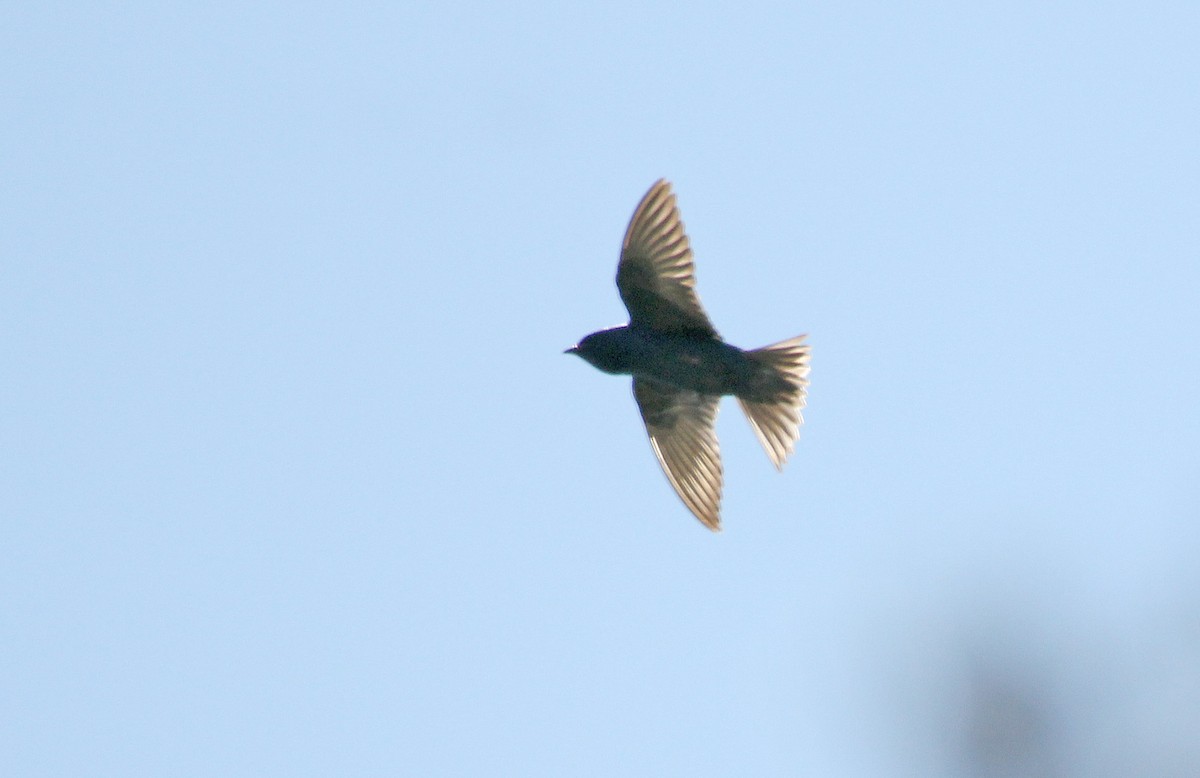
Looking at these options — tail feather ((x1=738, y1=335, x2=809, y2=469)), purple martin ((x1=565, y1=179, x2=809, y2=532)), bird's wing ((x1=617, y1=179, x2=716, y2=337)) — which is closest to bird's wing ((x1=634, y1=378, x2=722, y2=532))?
tail feather ((x1=738, y1=335, x2=809, y2=469))

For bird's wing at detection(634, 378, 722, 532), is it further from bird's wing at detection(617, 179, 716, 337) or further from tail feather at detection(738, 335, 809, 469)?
bird's wing at detection(617, 179, 716, 337)

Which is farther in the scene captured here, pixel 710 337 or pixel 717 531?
pixel 717 531

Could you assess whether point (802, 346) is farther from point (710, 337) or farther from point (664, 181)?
point (664, 181)

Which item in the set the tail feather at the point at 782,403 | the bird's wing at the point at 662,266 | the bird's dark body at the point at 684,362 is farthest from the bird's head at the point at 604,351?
the tail feather at the point at 782,403

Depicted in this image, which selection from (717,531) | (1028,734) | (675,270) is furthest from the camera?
(717,531)

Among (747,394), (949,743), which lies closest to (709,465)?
(747,394)

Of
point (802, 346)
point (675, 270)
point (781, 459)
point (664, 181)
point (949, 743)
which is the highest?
point (664, 181)

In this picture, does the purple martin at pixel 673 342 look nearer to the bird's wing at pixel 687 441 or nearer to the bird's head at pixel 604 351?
the bird's head at pixel 604 351
